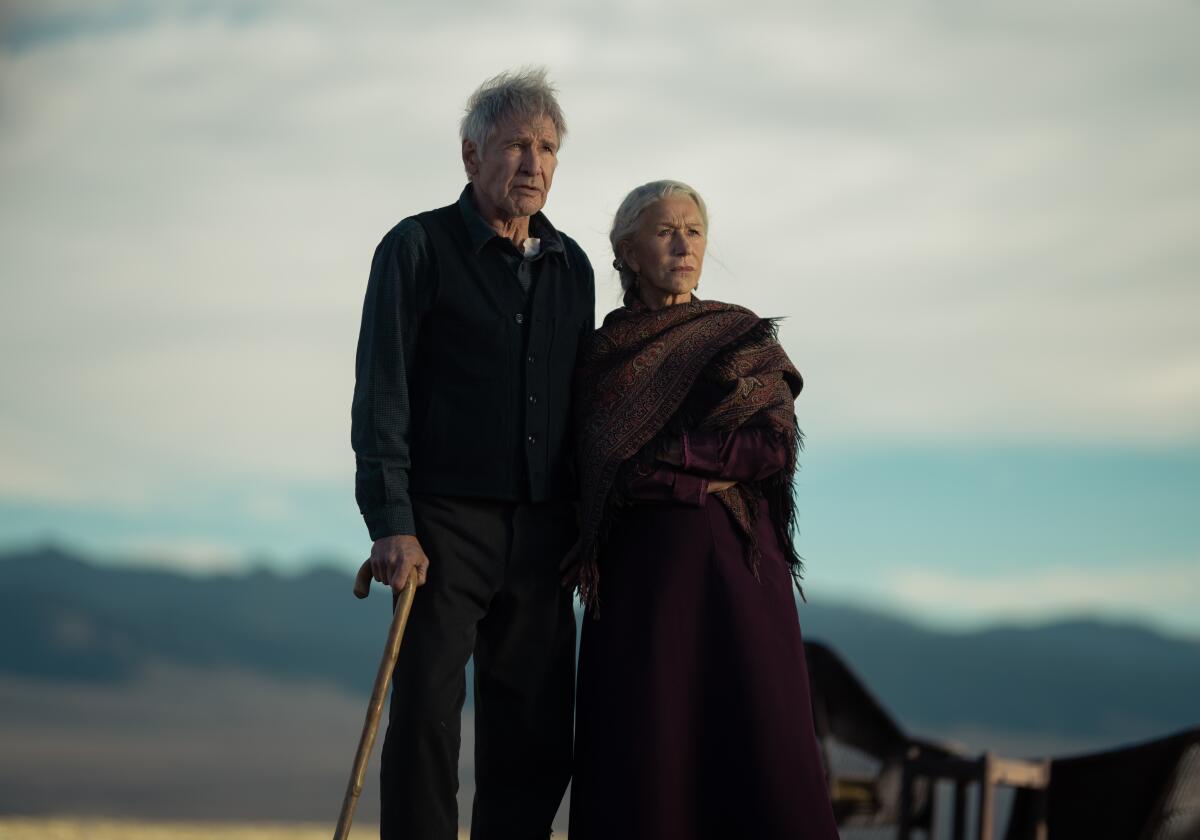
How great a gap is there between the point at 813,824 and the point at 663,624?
1.58 feet

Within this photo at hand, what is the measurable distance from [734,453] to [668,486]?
0.48 feet

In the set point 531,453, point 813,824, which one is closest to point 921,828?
point 813,824

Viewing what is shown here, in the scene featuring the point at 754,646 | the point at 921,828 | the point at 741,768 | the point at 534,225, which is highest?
the point at 534,225

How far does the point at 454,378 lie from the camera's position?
2998mm

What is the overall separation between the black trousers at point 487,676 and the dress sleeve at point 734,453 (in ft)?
1.00

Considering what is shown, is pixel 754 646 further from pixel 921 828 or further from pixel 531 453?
pixel 921 828

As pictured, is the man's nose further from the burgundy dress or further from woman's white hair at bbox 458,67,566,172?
the burgundy dress

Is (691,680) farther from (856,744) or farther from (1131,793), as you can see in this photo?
(856,744)

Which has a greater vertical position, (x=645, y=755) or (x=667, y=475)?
(x=667, y=475)

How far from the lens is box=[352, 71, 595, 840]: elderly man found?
2885 mm

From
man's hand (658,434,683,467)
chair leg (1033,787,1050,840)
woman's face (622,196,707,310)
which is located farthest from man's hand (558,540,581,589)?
chair leg (1033,787,1050,840)

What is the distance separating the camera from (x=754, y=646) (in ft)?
9.82

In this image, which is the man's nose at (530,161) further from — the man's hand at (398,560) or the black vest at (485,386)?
the man's hand at (398,560)

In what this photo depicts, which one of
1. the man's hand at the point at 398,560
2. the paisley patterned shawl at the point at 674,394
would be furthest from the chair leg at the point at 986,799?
the man's hand at the point at 398,560
